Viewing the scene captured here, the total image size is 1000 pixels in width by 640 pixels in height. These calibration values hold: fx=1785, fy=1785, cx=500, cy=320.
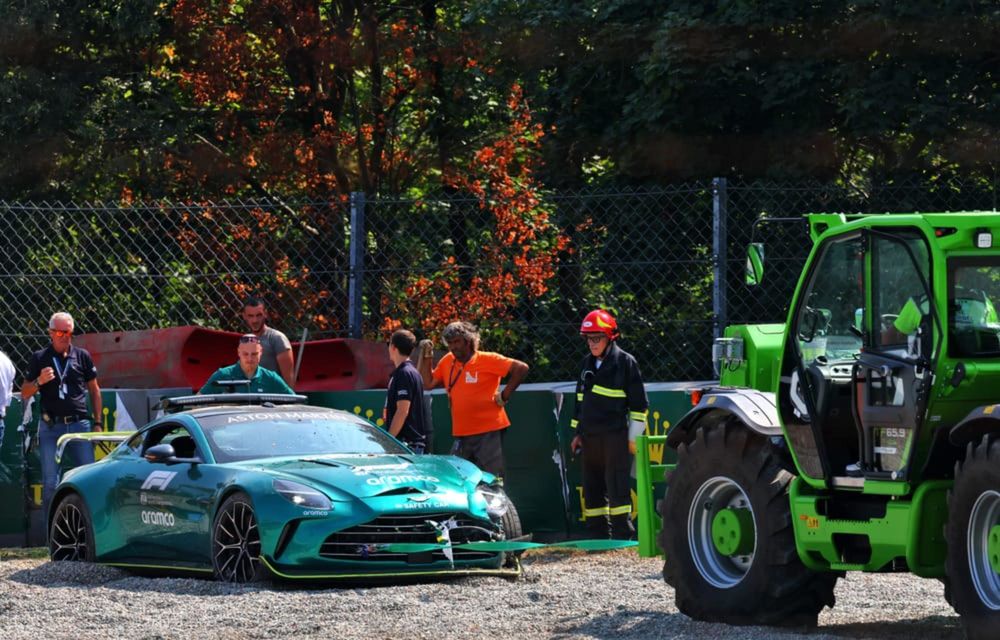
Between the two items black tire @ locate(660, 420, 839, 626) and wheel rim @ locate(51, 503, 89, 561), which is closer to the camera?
Result: black tire @ locate(660, 420, 839, 626)

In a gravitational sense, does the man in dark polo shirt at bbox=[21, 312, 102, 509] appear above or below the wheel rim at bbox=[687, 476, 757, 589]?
above

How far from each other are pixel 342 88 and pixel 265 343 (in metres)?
11.1

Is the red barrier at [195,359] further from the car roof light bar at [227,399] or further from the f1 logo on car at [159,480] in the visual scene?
the f1 logo on car at [159,480]

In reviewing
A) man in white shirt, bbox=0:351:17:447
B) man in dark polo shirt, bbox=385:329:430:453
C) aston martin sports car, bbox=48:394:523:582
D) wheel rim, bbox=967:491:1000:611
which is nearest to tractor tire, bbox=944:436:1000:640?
wheel rim, bbox=967:491:1000:611

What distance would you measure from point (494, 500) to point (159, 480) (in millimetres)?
2363

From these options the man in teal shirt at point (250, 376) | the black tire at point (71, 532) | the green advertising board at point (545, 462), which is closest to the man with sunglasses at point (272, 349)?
the man in teal shirt at point (250, 376)

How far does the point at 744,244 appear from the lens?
1590 cm

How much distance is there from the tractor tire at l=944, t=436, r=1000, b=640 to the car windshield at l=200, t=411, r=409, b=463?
5.57m

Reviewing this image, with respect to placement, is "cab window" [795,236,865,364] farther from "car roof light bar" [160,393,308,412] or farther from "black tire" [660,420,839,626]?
"car roof light bar" [160,393,308,412]

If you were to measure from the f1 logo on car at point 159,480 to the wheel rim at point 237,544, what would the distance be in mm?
750

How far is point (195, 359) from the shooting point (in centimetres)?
1633

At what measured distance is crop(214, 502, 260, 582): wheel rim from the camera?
1154cm

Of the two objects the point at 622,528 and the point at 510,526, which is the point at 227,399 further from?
the point at 622,528

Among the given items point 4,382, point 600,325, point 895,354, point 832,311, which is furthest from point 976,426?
point 4,382
